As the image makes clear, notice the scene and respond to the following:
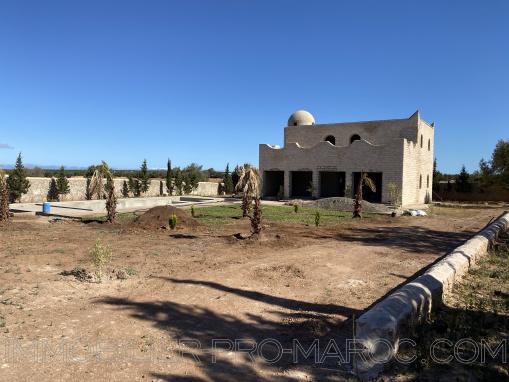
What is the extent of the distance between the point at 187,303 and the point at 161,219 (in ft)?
33.0

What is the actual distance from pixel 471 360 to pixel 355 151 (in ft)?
96.1

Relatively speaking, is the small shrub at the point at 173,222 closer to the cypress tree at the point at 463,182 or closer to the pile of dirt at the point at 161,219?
the pile of dirt at the point at 161,219

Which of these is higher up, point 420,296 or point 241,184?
point 241,184

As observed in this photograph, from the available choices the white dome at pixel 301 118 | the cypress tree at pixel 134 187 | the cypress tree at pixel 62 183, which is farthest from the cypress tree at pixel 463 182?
the cypress tree at pixel 62 183

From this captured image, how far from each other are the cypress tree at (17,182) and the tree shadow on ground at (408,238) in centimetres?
2340

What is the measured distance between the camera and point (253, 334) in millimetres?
5441

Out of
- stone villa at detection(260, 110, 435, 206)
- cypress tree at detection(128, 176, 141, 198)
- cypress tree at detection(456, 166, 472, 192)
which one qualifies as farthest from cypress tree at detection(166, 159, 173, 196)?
cypress tree at detection(456, 166, 472, 192)

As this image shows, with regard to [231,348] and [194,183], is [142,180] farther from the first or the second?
[231,348]

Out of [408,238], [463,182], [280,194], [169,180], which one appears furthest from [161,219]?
[463,182]

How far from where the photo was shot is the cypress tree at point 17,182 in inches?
1065

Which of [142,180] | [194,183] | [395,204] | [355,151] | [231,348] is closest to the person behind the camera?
[231,348]

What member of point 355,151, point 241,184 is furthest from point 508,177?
point 241,184

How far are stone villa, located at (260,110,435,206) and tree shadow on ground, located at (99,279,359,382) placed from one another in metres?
22.9

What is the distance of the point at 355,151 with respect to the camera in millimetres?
32750
